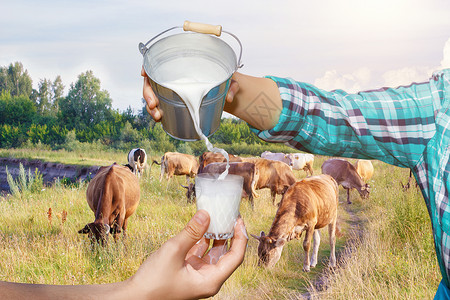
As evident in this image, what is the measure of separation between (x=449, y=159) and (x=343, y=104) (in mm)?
593

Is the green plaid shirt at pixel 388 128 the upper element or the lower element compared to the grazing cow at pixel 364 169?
upper

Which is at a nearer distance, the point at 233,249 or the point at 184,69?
the point at 233,249

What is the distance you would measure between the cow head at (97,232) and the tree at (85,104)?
37959mm

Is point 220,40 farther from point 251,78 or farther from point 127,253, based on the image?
point 127,253

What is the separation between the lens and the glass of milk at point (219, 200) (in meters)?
1.93

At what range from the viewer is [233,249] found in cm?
196

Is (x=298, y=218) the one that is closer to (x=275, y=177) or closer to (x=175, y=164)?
(x=275, y=177)

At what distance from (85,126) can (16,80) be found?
22.3 m

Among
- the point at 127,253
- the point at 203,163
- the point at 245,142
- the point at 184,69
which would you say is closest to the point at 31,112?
the point at 245,142

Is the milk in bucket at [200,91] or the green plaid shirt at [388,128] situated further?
the milk in bucket at [200,91]

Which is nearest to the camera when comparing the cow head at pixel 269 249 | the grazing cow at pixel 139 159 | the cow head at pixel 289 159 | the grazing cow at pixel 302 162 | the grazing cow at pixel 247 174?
the cow head at pixel 269 249

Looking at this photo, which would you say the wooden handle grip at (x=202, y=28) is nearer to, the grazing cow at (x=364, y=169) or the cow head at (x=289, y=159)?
the grazing cow at (x=364, y=169)

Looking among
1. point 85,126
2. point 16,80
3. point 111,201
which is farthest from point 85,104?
point 111,201

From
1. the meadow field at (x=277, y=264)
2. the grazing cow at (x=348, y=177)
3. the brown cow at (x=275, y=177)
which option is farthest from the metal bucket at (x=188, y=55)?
the grazing cow at (x=348, y=177)
